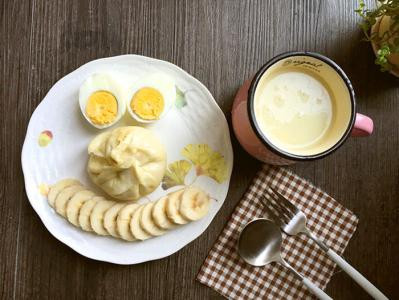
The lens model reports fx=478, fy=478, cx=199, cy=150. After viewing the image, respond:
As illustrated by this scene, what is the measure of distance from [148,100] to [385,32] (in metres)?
0.55

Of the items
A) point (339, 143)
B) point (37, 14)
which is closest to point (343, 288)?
point (339, 143)

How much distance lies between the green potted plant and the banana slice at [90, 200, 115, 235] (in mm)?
691

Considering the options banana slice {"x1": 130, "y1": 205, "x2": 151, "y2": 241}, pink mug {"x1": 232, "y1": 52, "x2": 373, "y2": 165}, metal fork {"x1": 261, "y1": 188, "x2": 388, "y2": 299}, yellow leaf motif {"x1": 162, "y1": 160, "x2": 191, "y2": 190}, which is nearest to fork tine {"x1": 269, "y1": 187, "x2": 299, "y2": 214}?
metal fork {"x1": 261, "y1": 188, "x2": 388, "y2": 299}

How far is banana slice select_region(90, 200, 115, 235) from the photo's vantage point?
3.63 ft

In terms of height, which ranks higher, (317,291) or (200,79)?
(200,79)

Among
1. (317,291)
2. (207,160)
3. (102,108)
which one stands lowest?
(317,291)

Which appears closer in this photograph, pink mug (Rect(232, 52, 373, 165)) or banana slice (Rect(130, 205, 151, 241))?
pink mug (Rect(232, 52, 373, 165))

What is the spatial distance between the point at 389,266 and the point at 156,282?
0.58 m

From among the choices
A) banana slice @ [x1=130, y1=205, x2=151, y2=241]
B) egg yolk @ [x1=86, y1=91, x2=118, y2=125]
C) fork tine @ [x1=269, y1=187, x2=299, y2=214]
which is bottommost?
banana slice @ [x1=130, y1=205, x2=151, y2=241]

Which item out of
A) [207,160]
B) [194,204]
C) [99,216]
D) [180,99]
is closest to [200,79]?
[180,99]

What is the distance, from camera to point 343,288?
1.19 meters

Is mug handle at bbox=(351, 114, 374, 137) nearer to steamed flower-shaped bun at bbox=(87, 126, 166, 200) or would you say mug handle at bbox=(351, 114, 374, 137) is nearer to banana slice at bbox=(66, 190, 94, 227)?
steamed flower-shaped bun at bbox=(87, 126, 166, 200)

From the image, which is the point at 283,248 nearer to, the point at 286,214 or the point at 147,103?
the point at 286,214

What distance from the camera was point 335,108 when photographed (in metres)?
1.06
